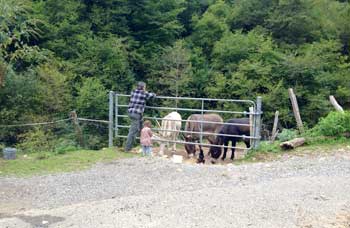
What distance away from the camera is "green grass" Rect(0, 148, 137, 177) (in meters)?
8.27

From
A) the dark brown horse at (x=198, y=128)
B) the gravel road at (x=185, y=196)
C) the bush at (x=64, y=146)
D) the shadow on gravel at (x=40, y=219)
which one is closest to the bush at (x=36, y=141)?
the bush at (x=64, y=146)

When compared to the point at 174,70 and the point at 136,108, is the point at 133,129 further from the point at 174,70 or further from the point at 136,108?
the point at 174,70

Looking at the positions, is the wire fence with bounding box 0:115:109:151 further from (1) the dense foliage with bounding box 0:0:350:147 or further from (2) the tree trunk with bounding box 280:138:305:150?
(2) the tree trunk with bounding box 280:138:305:150

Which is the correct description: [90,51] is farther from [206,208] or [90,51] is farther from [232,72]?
[206,208]


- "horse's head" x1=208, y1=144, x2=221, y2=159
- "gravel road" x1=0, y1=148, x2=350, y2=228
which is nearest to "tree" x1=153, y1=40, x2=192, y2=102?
"horse's head" x1=208, y1=144, x2=221, y2=159

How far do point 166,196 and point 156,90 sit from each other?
1453 centimetres

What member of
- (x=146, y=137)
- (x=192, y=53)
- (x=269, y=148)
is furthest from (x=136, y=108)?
(x=192, y=53)

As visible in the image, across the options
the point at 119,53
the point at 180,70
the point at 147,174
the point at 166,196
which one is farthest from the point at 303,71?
the point at 166,196

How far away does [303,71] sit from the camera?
19094 mm

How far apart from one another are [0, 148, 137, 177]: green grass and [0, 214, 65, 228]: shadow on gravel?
2.44 m

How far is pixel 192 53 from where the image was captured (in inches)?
848

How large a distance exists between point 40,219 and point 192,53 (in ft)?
55.3

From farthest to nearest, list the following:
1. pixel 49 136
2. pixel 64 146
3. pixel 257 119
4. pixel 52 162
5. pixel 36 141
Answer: pixel 49 136
pixel 36 141
pixel 64 146
pixel 257 119
pixel 52 162

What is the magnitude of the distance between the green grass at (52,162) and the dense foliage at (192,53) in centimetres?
595
